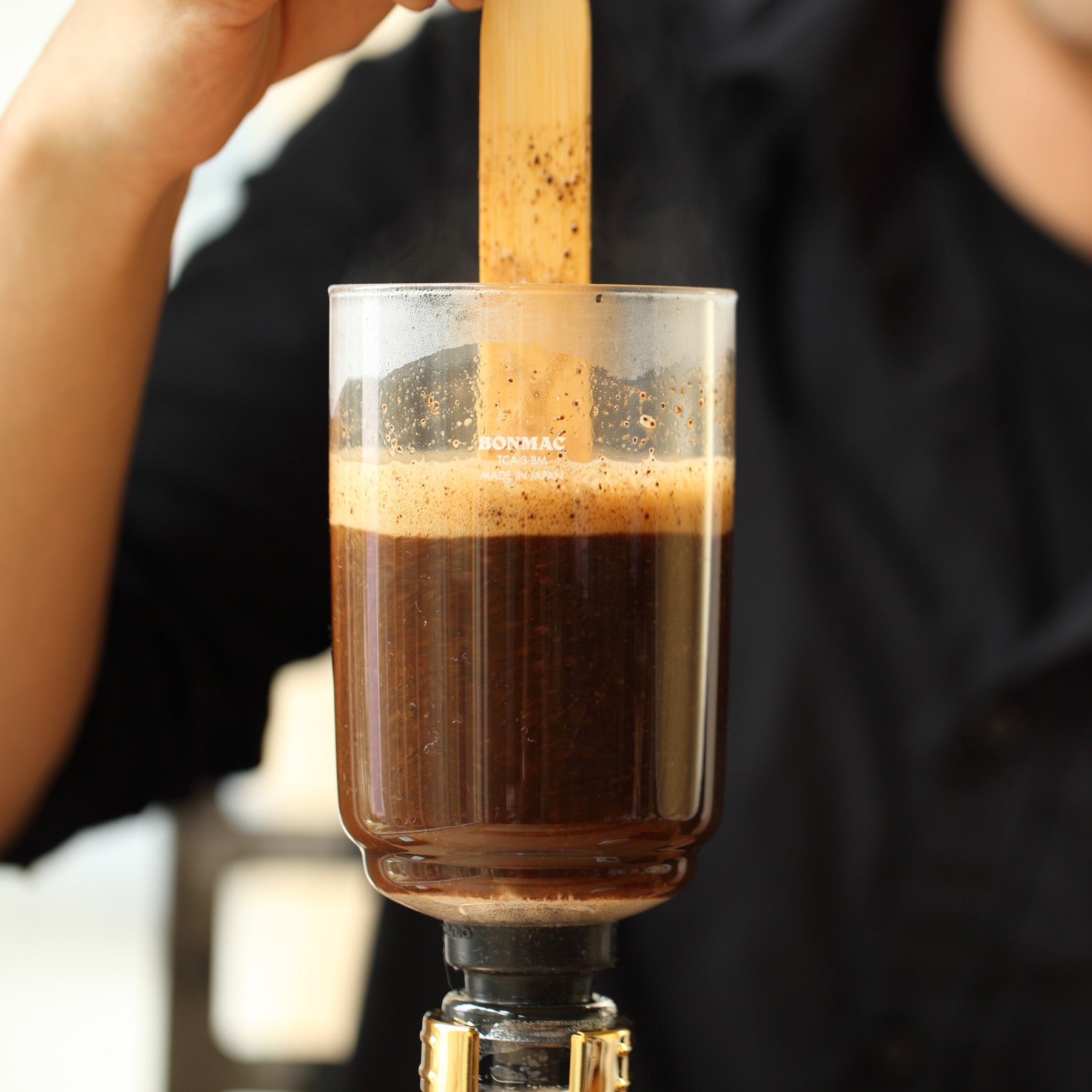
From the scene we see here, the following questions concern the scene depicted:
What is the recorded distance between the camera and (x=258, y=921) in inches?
88.0

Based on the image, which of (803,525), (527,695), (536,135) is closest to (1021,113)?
(803,525)

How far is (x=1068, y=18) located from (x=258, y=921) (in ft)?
6.22

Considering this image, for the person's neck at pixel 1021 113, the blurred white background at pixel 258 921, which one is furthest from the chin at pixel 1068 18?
the blurred white background at pixel 258 921

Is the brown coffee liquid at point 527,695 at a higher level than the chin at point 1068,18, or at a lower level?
lower

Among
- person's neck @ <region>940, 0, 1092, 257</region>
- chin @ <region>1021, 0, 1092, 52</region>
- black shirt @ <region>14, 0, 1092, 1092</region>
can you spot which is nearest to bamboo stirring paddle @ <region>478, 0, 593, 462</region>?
black shirt @ <region>14, 0, 1092, 1092</region>

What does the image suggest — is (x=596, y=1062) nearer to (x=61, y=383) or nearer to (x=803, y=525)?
(x=61, y=383)

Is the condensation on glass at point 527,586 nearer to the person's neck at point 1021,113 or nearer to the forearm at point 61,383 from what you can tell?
the forearm at point 61,383

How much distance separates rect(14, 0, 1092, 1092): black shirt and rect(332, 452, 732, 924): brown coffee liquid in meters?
0.44

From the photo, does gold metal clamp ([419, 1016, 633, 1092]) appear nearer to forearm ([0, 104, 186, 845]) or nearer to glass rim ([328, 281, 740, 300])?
glass rim ([328, 281, 740, 300])

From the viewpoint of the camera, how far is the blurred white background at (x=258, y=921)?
7.06 ft

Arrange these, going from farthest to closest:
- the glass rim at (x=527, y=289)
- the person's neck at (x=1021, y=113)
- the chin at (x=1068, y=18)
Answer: the person's neck at (x=1021, y=113)
the chin at (x=1068, y=18)
the glass rim at (x=527, y=289)

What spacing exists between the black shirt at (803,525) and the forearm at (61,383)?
129 mm

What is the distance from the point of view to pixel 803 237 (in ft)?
3.57

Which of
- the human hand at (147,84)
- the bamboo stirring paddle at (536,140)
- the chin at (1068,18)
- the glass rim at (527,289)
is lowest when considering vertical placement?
the glass rim at (527,289)
